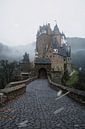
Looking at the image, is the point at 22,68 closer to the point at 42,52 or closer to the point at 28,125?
the point at 42,52

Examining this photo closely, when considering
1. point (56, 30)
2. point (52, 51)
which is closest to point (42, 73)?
point (52, 51)

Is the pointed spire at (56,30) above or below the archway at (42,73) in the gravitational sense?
above

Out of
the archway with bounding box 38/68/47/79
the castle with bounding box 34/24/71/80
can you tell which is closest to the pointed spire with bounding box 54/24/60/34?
the castle with bounding box 34/24/71/80

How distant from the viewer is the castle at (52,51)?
93188 millimetres

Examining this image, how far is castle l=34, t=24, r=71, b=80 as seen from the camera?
93.2 meters

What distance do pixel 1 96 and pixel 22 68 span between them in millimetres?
90328

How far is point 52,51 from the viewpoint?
324 ft

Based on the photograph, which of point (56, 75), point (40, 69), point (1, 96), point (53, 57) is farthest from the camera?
point (53, 57)

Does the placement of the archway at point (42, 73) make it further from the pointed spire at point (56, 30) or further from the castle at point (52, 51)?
the pointed spire at point (56, 30)

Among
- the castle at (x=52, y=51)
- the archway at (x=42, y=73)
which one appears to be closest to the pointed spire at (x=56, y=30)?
the castle at (x=52, y=51)

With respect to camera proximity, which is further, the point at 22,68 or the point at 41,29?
the point at 41,29

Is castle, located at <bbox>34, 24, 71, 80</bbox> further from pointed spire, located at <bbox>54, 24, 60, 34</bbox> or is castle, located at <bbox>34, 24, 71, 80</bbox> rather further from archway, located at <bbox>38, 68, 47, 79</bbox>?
archway, located at <bbox>38, 68, 47, 79</bbox>

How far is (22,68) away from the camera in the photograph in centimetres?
10325

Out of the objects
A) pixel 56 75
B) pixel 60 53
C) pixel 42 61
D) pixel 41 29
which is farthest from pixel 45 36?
pixel 56 75
